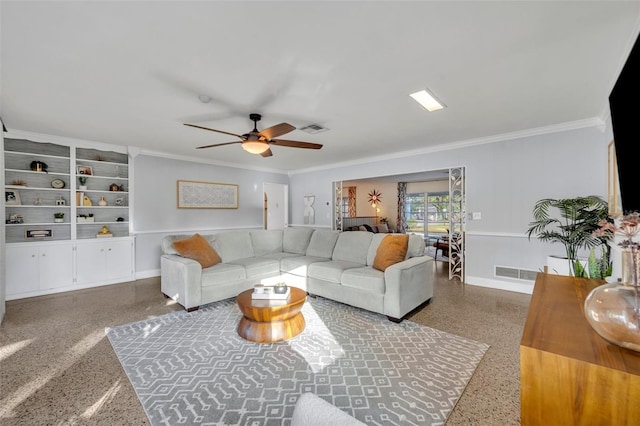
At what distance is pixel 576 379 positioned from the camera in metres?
0.80

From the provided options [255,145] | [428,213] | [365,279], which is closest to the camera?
[255,145]

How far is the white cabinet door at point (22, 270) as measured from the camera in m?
3.88

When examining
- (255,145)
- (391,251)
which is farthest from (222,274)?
(391,251)

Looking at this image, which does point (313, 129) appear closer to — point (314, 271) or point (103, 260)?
point (314, 271)

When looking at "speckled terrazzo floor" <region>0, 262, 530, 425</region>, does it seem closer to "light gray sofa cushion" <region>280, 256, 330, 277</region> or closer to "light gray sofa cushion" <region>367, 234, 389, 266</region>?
"light gray sofa cushion" <region>367, 234, 389, 266</region>

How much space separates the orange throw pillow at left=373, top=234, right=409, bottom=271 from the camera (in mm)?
3365

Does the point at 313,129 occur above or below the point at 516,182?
above

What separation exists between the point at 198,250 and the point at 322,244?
74.7 inches

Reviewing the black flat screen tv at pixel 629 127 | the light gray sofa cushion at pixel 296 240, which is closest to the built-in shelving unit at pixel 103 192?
the light gray sofa cushion at pixel 296 240

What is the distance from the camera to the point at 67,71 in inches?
91.6

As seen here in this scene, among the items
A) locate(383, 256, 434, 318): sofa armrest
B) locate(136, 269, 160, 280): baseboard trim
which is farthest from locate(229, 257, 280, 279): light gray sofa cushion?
locate(136, 269, 160, 280): baseboard trim

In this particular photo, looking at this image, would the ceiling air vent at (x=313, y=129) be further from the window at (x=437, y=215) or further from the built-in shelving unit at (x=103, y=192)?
the window at (x=437, y=215)

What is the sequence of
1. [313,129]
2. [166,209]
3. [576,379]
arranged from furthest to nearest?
[166,209] < [313,129] < [576,379]

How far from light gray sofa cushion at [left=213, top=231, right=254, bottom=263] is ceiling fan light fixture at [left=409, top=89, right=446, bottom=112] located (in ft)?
11.0
